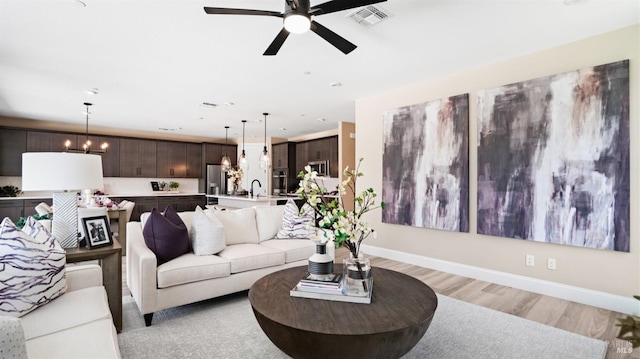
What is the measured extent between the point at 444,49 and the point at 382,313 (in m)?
2.85

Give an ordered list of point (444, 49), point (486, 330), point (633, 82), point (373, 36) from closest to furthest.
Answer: point (486, 330)
point (633, 82)
point (373, 36)
point (444, 49)

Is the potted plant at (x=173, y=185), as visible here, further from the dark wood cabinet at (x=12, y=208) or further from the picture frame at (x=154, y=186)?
the dark wood cabinet at (x=12, y=208)

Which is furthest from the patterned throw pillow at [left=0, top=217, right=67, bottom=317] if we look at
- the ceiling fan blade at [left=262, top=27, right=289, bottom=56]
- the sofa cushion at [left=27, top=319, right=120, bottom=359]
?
the ceiling fan blade at [left=262, top=27, right=289, bottom=56]

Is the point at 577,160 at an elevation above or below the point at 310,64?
below

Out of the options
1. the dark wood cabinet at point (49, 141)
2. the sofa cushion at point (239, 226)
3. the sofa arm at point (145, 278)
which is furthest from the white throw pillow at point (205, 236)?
the dark wood cabinet at point (49, 141)

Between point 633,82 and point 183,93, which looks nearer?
point 633,82

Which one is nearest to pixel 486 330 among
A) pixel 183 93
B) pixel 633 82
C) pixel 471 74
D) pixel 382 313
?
pixel 382 313

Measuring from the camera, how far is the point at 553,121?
3.19 meters

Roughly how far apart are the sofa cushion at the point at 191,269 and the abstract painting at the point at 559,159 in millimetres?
3052

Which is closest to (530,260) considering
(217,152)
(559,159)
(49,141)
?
(559,159)

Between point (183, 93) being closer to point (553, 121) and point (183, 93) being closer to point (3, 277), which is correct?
point (3, 277)


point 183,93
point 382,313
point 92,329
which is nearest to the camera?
point 92,329

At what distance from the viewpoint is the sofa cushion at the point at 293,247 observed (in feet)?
11.2

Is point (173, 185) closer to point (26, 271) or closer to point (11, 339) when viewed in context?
point (26, 271)
